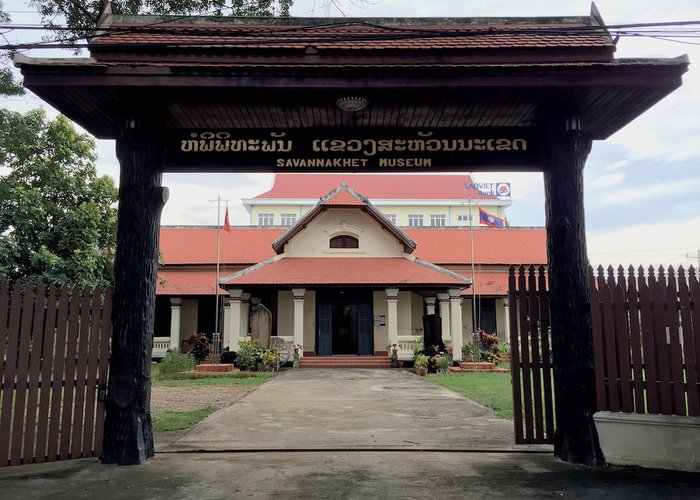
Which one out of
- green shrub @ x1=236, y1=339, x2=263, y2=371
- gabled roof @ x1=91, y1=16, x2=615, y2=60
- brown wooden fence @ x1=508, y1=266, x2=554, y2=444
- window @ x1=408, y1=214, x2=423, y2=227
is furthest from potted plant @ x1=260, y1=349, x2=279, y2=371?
window @ x1=408, y1=214, x2=423, y2=227

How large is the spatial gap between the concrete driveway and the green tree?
6.68 m

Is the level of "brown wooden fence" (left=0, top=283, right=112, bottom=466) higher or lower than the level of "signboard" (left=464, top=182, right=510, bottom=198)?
lower

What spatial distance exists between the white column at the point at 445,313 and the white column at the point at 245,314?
8.17 metres

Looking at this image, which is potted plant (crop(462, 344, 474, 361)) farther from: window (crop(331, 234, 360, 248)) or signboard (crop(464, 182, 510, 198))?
signboard (crop(464, 182, 510, 198))

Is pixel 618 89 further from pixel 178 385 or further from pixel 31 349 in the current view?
pixel 178 385

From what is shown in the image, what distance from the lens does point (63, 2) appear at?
11820 millimetres

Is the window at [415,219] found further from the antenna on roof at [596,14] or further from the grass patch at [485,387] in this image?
the antenna on roof at [596,14]

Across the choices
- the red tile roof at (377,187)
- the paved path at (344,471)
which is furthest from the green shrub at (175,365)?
the red tile roof at (377,187)

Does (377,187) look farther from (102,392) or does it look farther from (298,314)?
(102,392)

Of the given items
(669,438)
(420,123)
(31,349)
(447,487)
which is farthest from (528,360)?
(31,349)

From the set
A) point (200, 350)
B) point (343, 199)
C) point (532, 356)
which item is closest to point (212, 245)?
point (200, 350)

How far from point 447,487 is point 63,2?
41.6 feet

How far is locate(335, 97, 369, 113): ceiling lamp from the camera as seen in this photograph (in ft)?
20.0

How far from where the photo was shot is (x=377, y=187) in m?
51.1
